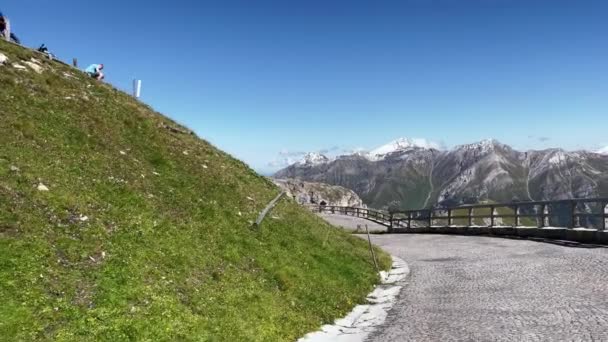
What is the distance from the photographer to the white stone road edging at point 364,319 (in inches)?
513

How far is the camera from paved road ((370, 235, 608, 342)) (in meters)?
11.7

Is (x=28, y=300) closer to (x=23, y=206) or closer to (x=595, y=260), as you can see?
(x=23, y=206)

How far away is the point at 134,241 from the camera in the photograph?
45.5 ft

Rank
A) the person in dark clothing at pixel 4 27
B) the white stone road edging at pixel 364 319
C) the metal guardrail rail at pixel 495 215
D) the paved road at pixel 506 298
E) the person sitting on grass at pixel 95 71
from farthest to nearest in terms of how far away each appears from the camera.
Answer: the person sitting on grass at pixel 95 71
the person in dark clothing at pixel 4 27
the metal guardrail rail at pixel 495 215
the white stone road edging at pixel 364 319
the paved road at pixel 506 298

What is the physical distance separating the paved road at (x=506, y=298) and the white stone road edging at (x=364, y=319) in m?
0.38

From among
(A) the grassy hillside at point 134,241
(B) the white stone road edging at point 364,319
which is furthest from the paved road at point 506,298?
(A) the grassy hillside at point 134,241

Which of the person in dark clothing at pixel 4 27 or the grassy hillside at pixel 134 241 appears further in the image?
the person in dark clothing at pixel 4 27

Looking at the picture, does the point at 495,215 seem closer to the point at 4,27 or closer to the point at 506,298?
the point at 506,298

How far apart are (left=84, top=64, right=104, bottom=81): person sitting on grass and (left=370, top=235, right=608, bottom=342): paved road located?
23.0 meters

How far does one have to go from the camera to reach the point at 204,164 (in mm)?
24500

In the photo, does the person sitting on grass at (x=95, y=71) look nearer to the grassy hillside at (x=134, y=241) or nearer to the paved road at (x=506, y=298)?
the grassy hillside at (x=134, y=241)

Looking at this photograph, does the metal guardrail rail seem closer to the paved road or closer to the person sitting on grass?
the paved road

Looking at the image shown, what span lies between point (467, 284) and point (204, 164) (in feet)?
43.4

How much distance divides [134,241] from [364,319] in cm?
693
